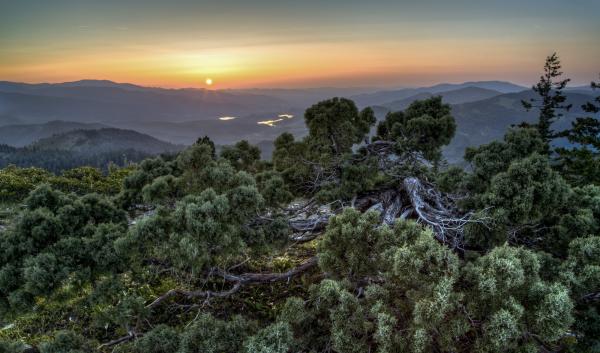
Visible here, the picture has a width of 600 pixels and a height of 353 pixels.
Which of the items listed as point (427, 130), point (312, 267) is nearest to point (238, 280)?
point (312, 267)

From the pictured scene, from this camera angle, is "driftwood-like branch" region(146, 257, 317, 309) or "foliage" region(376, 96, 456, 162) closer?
"driftwood-like branch" region(146, 257, 317, 309)

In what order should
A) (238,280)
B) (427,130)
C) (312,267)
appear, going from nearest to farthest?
(238,280)
(312,267)
(427,130)

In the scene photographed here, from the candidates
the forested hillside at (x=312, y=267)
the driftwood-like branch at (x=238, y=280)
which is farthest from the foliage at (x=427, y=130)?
the driftwood-like branch at (x=238, y=280)

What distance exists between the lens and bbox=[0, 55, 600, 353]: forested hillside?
3197 mm

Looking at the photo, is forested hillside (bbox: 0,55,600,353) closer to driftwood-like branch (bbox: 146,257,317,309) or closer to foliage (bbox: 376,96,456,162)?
driftwood-like branch (bbox: 146,257,317,309)

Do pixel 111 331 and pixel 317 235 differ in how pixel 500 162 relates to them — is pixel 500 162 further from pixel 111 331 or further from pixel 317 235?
pixel 111 331

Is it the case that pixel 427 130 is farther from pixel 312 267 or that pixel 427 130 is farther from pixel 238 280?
pixel 238 280

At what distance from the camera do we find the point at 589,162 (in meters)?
14.1

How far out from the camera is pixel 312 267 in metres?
7.00

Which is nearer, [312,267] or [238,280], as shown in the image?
[238,280]

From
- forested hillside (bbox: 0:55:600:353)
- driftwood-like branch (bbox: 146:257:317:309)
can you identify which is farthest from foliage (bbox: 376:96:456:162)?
driftwood-like branch (bbox: 146:257:317:309)

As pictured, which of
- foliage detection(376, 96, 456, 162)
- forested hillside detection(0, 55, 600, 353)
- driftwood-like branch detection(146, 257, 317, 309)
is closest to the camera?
forested hillside detection(0, 55, 600, 353)

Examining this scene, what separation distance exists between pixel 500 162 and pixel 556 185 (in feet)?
3.59

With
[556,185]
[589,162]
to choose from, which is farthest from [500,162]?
[589,162]
